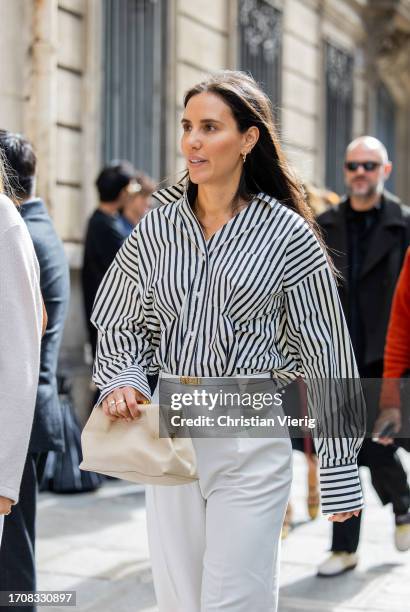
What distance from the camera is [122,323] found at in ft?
10.4

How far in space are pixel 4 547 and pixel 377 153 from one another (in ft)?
9.49

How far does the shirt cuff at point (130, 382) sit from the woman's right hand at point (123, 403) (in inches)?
0.9

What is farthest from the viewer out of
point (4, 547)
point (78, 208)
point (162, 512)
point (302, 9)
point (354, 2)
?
point (354, 2)

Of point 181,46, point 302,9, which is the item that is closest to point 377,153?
point 181,46

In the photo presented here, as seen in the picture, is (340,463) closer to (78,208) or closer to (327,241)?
(327,241)

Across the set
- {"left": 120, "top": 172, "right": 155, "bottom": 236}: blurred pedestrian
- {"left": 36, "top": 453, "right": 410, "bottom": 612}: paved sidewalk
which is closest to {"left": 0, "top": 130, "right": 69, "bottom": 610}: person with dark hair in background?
{"left": 36, "top": 453, "right": 410, "bottom": 612}: paved sidewalk

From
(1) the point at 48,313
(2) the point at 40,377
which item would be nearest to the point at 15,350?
(2) the point at 40,377

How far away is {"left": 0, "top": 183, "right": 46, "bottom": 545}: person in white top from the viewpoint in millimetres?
2596

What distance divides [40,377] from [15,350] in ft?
4.74

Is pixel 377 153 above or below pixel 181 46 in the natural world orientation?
below

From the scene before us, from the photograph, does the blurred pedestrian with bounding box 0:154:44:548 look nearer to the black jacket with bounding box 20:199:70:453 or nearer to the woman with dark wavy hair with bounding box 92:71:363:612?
the woman with dark wavy hair with bounding box 92:71:363:612

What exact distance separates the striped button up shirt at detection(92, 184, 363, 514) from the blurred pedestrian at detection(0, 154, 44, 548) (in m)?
0.42

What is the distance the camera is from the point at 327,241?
557cm

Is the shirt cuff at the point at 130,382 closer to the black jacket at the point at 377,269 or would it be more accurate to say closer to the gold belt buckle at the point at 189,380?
the gold belt buckle at the point at 189,380
